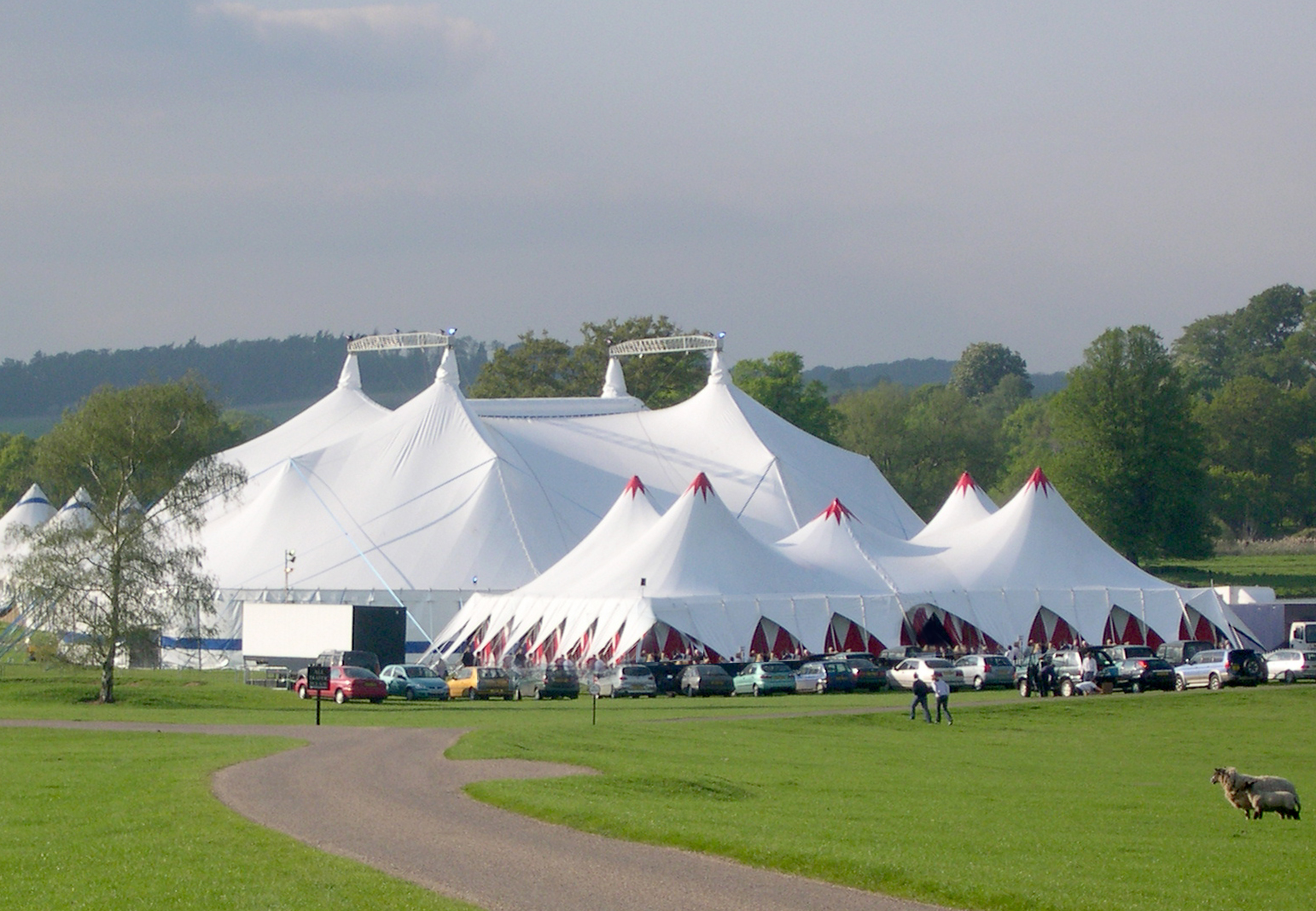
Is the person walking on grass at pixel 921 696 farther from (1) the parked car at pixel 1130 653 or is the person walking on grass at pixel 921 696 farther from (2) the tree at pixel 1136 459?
(2) the tree at pixel 1136 459

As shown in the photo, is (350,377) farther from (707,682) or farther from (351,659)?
(707,682)

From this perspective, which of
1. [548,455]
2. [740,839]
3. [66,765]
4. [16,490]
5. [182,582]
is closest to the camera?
[740,839]

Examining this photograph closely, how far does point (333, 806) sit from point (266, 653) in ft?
111

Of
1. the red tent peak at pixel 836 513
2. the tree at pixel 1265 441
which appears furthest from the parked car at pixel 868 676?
the tree at pixel 1265 441

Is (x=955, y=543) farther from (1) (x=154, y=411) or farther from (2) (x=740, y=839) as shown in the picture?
(2) (x=740, y=839)

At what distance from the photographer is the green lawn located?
8588cm

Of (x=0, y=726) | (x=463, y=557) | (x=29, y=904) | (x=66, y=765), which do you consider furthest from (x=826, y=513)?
(x=29, y=904)

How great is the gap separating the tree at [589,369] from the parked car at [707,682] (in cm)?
6262

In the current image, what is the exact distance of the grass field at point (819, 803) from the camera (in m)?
12.2

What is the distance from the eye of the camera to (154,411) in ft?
131

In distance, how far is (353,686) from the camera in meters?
38.3

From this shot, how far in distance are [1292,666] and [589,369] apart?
6984cm

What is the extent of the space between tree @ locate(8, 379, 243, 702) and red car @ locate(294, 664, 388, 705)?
12.6 feet

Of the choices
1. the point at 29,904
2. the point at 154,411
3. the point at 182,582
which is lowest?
the point at 29,904
